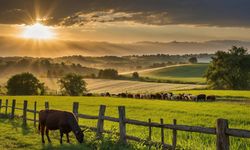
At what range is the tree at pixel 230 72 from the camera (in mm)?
100062

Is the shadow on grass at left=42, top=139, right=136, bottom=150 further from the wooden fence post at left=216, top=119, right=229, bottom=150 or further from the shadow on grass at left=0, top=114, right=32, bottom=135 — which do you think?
the shadow on grass at left=0, top=114, right=32, bottom=135

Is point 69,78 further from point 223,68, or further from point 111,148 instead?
point 111,148

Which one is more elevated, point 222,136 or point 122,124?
point 222,136

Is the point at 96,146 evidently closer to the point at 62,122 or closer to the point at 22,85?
the point at 62,122

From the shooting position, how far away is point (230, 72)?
100 metres

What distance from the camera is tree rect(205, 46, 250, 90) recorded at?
328 feet

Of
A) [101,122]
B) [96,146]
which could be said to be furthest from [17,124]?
[96,146]

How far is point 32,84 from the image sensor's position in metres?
112

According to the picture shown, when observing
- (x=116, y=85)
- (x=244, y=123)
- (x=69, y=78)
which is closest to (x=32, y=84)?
(x=69, y=78)

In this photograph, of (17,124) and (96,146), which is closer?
(96,146)

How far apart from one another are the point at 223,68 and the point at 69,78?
1634 inches

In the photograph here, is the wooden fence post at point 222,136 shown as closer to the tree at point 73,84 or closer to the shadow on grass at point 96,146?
the shadow on grass at point 96,146

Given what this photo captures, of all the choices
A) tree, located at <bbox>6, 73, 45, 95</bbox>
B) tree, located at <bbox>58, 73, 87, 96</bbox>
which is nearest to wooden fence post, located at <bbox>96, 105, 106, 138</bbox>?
tree, located at <bbox>58, 73, 87, 96</bbox>

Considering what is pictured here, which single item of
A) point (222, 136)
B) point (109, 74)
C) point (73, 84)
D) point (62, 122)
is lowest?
point (62, 122)
